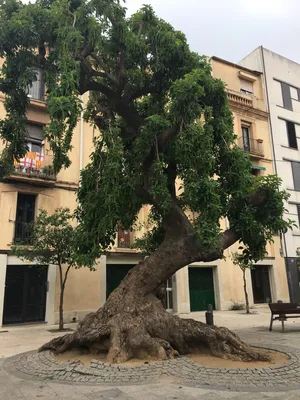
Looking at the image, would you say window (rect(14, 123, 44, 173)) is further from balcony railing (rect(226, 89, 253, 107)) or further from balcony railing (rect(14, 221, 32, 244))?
balcony railing (rect(226, 89, 253, 107))

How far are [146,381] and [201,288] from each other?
1430 cm

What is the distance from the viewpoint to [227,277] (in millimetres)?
19703

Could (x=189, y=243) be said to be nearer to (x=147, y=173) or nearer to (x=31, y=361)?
(x=147, y=173)

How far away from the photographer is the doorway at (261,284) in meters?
21.0

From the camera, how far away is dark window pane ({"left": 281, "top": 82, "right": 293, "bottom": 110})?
25000 mm

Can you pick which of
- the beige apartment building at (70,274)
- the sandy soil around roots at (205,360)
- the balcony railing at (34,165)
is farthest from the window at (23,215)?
the sandy soil around roots at (205,360)

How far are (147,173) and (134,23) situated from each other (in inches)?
143

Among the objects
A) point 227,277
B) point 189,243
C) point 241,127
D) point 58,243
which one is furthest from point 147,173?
point 241,127

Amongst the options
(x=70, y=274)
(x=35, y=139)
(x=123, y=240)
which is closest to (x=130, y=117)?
(x=35, y=139)

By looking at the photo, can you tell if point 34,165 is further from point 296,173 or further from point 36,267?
point 296,173

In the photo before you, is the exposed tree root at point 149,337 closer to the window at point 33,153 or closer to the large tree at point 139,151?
the large tree at point 139,151

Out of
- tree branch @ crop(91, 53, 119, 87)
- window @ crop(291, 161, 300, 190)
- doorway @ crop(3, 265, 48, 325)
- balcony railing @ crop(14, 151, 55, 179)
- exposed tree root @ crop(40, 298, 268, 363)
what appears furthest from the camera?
window @ crop(291, 161, 300, 190)

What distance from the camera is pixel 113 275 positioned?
16828 millimetres

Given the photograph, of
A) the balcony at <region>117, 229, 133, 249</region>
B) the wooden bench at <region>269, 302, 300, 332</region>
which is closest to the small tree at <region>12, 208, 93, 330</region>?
the balcony at <region>117, 229, 133, 249</region>
